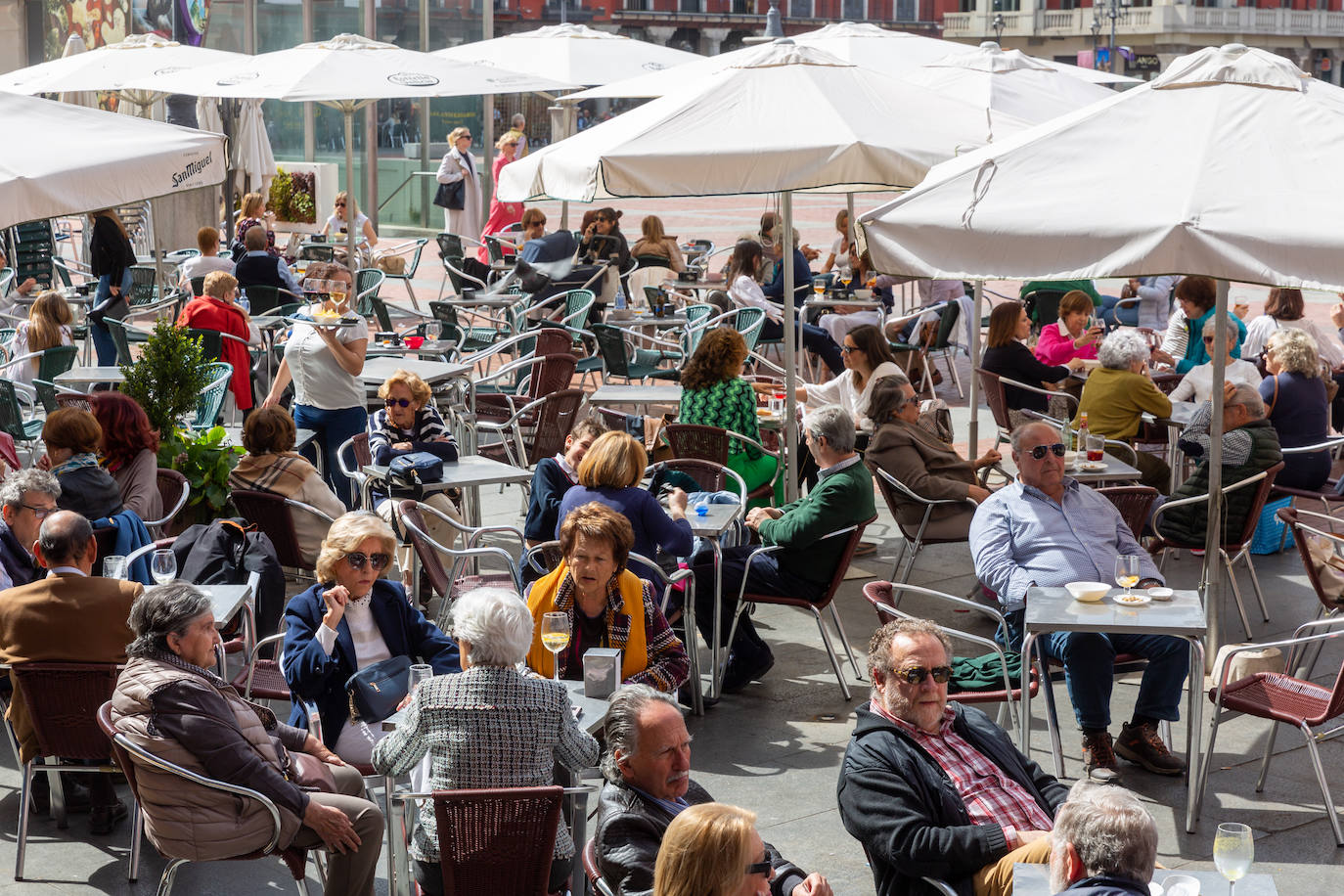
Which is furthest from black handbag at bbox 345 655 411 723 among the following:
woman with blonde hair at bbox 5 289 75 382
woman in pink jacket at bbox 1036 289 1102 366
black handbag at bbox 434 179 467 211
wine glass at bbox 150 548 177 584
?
black handbag at bbox 434 179 467 211

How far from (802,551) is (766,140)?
2056mm

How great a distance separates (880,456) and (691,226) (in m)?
22.1

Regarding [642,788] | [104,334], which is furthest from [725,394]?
[104,334]

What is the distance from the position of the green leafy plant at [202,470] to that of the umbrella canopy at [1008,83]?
539cm

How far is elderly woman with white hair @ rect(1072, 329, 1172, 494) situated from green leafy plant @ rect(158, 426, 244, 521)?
421cm

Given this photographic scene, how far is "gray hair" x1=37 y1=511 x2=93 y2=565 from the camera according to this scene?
4.77 meters

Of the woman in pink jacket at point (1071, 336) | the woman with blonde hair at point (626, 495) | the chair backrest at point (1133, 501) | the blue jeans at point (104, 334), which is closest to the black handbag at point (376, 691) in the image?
the woman with blonde hair at point (626, 495)

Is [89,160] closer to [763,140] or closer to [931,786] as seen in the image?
[763,140]

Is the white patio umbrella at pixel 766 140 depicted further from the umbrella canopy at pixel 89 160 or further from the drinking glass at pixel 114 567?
the drinking glass at pixel 114 567

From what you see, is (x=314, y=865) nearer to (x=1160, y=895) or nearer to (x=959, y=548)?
(x=1160, y=895)

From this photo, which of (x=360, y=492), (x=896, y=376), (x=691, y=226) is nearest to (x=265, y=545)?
(x=360, y=492)

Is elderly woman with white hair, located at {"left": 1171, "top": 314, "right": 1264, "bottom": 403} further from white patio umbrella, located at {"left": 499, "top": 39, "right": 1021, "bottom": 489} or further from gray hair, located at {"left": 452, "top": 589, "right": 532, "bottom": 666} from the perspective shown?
gray hair, located at {"left": 452, "top": 589, "right": 532, "bottom": 666}

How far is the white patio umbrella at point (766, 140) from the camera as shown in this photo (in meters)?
7.09

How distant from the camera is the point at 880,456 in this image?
23.4ft
